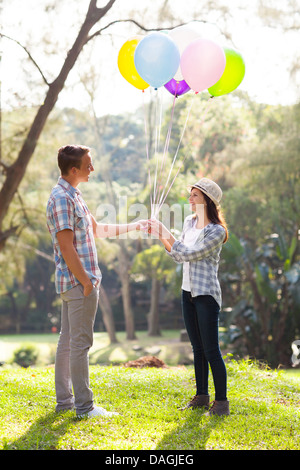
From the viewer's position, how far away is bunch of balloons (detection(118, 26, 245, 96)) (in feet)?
12.8

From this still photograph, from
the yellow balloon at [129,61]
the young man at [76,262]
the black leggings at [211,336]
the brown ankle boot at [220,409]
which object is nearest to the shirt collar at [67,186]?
the young man at [76,262]

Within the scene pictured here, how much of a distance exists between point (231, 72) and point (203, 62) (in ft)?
1.29

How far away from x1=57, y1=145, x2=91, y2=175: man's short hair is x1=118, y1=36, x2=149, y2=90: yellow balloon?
1383 millimetres

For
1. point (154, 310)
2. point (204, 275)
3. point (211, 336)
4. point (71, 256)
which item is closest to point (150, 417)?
point (211, 336)

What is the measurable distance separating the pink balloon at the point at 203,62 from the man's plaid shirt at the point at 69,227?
4.63ft

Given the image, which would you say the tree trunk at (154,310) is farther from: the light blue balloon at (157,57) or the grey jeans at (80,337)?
the grey jeans at (80,337)

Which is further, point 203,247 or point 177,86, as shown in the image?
point 177,86

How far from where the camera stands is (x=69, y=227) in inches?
124

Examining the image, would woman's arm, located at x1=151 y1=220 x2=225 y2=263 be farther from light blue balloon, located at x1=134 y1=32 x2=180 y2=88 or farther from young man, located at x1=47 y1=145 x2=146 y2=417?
light blue balloon, located at x1=134 y1=32 x2=180 y2=88

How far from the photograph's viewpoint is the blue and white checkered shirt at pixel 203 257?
3357 millimetres

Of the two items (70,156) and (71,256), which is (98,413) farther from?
(70,156)
